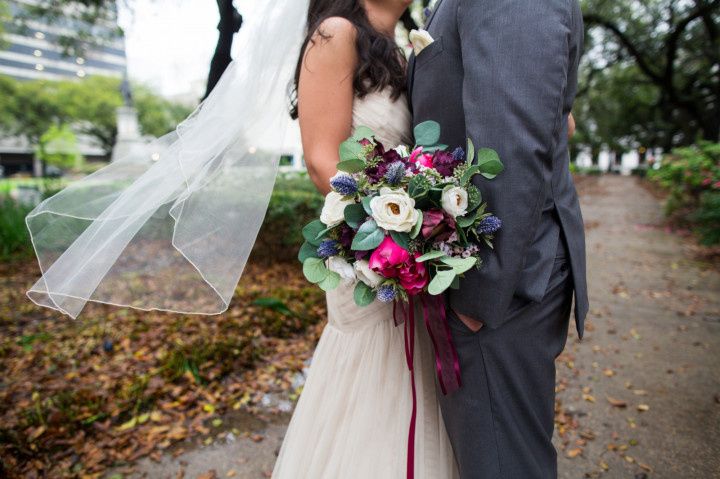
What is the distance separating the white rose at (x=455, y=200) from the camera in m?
1.13

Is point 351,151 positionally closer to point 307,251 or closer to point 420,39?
point 307,251

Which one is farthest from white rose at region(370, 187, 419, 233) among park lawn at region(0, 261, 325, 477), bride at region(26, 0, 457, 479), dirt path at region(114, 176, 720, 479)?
park lawn at region(0, 261, 325, 477)

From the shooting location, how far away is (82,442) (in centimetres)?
274

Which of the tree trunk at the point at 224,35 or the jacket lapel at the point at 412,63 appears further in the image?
the tree trunk at the point at 224,35

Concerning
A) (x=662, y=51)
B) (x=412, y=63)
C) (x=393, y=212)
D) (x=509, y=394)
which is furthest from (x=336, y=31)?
(x=662, y=51)

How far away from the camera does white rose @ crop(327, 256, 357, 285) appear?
1241 mm

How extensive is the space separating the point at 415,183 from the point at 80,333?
450 centimetres

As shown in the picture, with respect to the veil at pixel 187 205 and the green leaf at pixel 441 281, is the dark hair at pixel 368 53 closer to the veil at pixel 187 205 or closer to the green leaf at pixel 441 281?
the veil at pixel 187 205

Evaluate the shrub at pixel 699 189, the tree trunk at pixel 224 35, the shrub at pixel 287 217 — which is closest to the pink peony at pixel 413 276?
the tree trunk at pixel 224 35

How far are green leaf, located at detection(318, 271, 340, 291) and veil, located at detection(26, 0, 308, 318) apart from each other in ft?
1.52

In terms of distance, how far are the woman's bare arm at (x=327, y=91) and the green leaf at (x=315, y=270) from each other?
0.40 m

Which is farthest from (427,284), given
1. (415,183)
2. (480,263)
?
(415,183)

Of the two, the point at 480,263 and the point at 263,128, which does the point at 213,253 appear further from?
the point at 480,263

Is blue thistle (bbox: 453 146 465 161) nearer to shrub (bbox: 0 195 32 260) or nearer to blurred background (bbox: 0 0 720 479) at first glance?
blurred background (bbox: 0 0 720 479)
